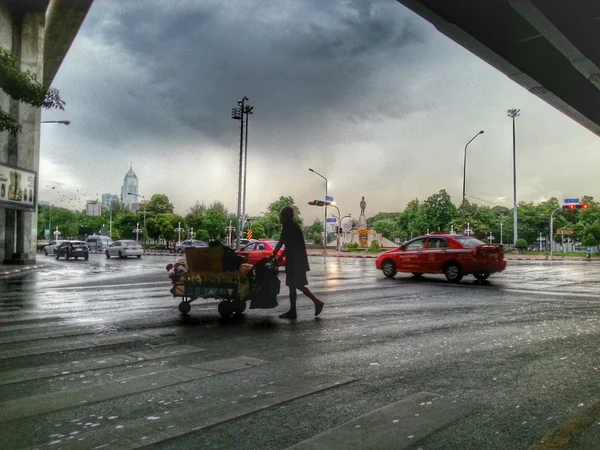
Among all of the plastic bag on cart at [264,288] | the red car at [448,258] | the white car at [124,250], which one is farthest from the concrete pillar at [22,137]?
the plastic bag on cart at [264,288]

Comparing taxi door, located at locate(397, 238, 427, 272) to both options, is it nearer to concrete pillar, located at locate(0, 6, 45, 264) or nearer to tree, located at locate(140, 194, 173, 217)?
concrete pillar, located at locate(0, 6, 45, 264)

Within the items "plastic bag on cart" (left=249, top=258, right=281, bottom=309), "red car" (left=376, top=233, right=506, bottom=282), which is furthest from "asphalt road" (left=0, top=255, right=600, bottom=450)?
"red car" (left=376, top=233, right=506, bottom=282)

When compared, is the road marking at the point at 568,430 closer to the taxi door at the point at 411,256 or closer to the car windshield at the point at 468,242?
the car windshield at the point at 468,242

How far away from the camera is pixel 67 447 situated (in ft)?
9.98

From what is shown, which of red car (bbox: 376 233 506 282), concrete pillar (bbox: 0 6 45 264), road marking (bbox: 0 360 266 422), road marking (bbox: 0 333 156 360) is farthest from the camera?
concrete pillar (bbox: 0 6 45 264)

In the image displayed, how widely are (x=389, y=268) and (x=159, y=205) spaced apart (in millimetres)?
91988

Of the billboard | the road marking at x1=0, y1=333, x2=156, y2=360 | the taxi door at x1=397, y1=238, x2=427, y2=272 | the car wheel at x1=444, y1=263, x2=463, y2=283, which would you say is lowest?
the road marking at x1=0, y1=333, x2=156, y2=360

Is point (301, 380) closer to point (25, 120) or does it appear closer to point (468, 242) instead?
point (468, 242)

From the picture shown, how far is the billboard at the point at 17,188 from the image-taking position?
24.5 m

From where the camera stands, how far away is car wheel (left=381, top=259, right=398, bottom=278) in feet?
61.6

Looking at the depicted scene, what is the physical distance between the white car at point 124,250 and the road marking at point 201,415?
131 feet

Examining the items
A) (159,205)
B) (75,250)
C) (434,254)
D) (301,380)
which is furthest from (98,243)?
(301,380)

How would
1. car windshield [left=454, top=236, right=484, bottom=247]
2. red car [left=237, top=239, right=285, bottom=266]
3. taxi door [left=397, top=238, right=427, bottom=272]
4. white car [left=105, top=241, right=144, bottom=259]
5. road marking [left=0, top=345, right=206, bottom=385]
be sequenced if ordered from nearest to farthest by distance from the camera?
road marking [left=0, top=345, right=206, bottom=385] < car windshield [left=454, top=236, right=484, bottom=247] < taxi door [left=397, top=238, right=427, bottom=272] < red car [left=237, top=239, right=285, bottom=266] < white car [left=105, top=241, right=144, bottom=259]

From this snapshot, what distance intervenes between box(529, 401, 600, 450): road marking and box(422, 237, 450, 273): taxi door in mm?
13768
